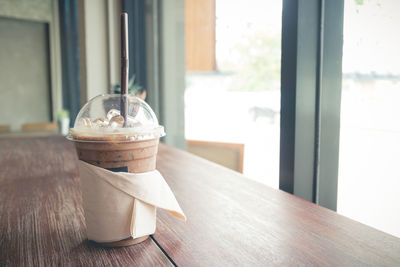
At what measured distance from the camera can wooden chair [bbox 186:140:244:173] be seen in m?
1.92

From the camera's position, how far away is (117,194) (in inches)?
20.8

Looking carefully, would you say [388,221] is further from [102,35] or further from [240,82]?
[102,35]

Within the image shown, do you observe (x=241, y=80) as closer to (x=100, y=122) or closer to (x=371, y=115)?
Result: (x=371, y=115)

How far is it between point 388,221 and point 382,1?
67 centimetres

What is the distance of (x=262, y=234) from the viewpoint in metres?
0.60

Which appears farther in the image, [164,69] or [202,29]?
[164,69]

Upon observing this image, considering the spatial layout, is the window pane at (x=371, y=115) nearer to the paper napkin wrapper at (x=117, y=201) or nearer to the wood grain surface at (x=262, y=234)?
the wood grain surface at (x=262, y=234)

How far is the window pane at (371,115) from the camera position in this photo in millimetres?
907

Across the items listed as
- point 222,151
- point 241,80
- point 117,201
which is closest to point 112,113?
point 117,201

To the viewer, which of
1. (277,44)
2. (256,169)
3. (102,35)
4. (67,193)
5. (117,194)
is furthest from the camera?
(102,35)

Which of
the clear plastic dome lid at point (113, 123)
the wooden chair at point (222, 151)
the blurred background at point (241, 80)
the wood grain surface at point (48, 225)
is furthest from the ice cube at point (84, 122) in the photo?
the wooden chair at point (222, 151)

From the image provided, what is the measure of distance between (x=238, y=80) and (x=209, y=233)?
1234mm

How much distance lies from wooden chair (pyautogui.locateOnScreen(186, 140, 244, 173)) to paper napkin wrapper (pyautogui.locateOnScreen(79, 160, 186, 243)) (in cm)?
134

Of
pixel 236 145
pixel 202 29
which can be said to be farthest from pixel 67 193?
pixel 202 29
